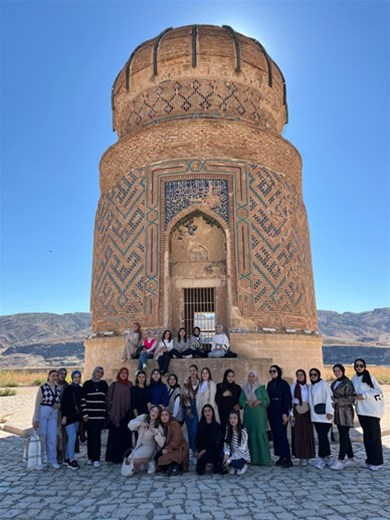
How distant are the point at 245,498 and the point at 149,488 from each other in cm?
112

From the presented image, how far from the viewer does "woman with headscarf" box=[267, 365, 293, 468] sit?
6.13 meters

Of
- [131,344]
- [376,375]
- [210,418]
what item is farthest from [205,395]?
[376,375]

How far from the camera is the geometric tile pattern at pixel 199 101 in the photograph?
38.3 feet

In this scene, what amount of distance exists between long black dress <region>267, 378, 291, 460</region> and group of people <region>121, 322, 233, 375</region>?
2.46 metres

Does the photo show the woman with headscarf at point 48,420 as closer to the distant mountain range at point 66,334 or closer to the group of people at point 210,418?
the group of people at point 210,418

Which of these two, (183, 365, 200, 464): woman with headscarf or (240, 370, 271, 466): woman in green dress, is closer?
(240, 370, 271, 466): woman in green dress

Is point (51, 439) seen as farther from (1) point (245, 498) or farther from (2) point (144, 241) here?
(2) point (144, 241)

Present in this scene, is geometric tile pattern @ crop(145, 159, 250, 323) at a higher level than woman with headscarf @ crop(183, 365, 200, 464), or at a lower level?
higher

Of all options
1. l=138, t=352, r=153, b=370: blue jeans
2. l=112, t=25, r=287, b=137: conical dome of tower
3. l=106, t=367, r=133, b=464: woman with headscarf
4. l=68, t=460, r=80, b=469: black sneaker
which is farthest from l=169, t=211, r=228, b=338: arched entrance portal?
l=68, t=460, r=80, b=469: black sneaker

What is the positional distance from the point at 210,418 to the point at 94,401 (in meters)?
1.74

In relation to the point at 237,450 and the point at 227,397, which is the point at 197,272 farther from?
the point at 237,450

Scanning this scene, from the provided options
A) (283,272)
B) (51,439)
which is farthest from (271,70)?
(51,439)

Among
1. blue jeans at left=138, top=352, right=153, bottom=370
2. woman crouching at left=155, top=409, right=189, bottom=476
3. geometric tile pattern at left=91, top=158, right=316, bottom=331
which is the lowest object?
woman crouching at left=155, top=409, right=189, bottom=476

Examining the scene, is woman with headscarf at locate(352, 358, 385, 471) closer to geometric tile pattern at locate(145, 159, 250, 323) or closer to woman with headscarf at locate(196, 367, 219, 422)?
woman with headscarf at locate(196, 367, 219, 422)
